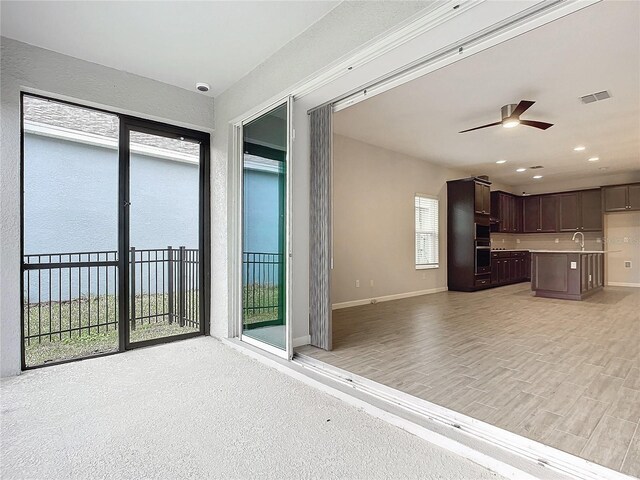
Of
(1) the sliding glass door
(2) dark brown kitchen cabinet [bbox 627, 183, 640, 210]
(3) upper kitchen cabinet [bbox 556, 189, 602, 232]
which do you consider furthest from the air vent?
(3) upper kitchen cabinet [bbox 556, 189, 602, 232]

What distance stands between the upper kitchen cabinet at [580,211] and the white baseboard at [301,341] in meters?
8.95

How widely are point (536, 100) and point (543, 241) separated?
7023 millimetres

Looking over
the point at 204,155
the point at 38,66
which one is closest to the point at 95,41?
the point at 38,66

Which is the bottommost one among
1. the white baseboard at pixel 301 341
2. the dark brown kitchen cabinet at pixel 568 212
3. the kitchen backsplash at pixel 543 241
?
the white baseboard at pixel 301 341

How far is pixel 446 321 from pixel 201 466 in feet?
12.3

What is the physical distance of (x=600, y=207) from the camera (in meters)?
8.62

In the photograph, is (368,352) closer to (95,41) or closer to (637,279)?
→ (95,41)

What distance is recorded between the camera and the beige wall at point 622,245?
27.3 ft

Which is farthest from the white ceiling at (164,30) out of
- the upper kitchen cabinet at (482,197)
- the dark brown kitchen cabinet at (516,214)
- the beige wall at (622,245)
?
the beige wall at (622,245)

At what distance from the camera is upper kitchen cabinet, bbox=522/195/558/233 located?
9.46 meters

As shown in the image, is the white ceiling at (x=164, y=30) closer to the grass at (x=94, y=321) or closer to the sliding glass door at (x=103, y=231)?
the sliding glass door at (x=103, y=231)

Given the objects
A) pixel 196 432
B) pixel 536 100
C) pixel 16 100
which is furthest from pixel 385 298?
pixel 16 100

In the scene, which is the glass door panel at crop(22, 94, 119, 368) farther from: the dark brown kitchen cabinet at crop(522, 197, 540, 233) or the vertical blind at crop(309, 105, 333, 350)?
the dark brown kitchen cabinet at crop(522, 197, 540, 233)

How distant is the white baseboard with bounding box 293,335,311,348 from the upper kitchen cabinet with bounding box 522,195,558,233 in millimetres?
8925
